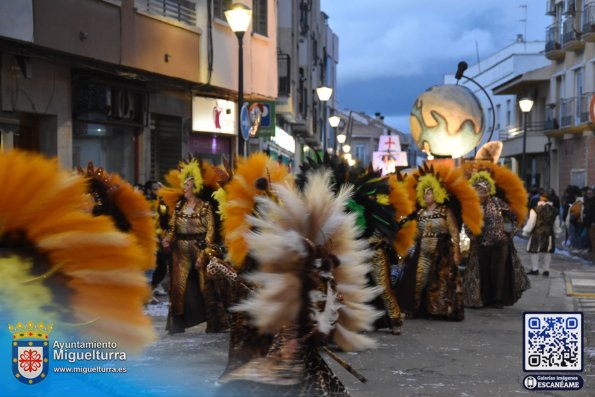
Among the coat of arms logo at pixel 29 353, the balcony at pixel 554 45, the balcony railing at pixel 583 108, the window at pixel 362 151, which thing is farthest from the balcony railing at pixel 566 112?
the window at pixel 362 151

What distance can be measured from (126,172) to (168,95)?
8.84 ft

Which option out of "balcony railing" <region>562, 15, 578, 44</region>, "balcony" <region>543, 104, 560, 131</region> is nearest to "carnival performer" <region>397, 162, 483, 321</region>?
"balcony railing" <region>562, 15, 578, 44</region>

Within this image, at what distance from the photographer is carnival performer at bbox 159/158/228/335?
10.7 m

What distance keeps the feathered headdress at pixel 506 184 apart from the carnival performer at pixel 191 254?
4.68 m

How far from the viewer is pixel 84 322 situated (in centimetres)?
293

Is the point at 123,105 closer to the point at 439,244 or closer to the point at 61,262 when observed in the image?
the point at 439,244

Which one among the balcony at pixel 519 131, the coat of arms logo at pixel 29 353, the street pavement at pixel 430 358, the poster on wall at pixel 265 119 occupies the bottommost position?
the street pavement at pixel 430 358

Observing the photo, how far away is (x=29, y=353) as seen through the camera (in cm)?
281

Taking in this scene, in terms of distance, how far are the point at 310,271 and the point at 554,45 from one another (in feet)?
139

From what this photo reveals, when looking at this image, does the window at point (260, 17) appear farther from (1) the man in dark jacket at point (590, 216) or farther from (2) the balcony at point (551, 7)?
(2) the balcony at point (551, 7)

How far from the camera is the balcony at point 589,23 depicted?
38.1 m

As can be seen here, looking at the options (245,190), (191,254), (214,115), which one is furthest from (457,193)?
(214,115)

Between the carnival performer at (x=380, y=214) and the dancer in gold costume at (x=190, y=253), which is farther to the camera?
the dancer in gold costume at (x=190, y=253)

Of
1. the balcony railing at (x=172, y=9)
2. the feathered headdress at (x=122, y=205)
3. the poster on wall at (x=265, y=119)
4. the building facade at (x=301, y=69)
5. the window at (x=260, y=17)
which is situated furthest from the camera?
the building facade at (x=301, y=69)
